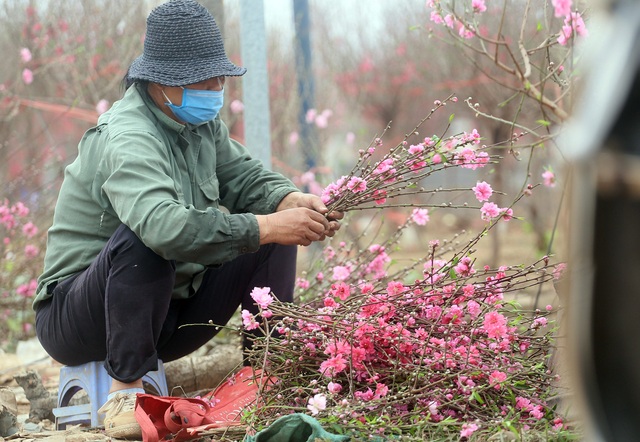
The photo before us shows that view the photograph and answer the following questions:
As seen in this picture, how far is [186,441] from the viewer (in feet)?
9.45

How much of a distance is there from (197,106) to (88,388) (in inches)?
42.2

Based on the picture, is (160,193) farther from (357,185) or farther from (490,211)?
(490,211)

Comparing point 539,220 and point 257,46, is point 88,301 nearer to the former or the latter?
point 257,46

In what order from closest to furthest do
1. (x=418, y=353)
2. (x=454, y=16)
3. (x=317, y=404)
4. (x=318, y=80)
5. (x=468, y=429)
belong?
(x=468, y=429), (x=317, y=404), (x=418, y=353), (x=454, y=16), (x=318, y=80)

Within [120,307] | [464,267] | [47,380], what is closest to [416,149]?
[464,267]

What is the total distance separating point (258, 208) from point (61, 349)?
2.87ft

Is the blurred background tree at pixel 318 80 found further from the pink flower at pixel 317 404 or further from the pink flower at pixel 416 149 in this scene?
the pink flower at pixel 317 404

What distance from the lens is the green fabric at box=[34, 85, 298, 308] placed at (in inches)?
116

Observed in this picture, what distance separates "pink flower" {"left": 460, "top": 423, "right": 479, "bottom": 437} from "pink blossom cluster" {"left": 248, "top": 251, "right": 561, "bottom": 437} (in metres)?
0.03

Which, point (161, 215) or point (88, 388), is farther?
point (88, 388)

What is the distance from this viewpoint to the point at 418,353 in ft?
9.10

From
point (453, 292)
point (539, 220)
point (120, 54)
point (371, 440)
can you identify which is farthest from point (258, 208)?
point (539, 220)

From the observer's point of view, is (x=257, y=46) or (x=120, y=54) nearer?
(x=257, y=46)

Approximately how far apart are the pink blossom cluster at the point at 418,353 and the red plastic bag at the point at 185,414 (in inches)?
8.0
